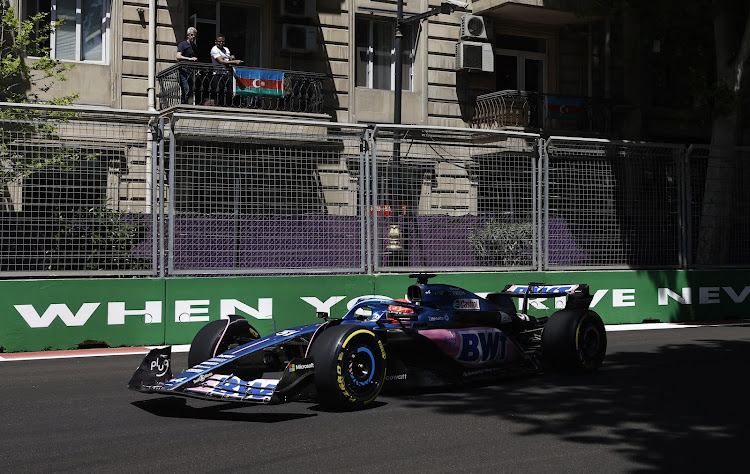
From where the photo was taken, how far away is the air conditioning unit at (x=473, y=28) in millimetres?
25234

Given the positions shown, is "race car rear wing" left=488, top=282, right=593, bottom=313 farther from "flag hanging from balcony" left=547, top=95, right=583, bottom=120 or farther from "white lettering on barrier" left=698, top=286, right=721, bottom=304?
"flag hanging from balcony" left=547, top=95, right=583, bottom=120

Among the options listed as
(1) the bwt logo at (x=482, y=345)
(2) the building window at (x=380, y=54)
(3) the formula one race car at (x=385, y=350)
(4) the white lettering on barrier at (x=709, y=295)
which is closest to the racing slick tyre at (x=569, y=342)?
(3) the formula one race car at (x=385, y=350)

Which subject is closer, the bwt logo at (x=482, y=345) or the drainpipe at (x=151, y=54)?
the bwt logo at (x=482, y=345)

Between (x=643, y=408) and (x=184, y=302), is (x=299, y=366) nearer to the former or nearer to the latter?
(x=643, y=408)

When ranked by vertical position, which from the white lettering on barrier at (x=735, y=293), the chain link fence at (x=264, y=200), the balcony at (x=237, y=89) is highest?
the balcony at (x=237, y=89)

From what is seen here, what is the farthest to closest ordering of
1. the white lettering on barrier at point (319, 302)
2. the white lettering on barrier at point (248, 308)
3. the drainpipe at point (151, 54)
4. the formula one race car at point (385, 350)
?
the drainpipe at point (151, 54), the white lettering on barrier at point (319, 302), the white lettering on barrier at point (248, 308), the formula one race car at point (385, 350)

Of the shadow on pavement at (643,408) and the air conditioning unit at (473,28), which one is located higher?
the air conditioning unit at (473,28)

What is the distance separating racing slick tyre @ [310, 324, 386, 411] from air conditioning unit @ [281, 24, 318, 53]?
16443 mm

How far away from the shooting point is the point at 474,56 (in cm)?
2506

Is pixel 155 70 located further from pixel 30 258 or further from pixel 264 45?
pixel 30 258

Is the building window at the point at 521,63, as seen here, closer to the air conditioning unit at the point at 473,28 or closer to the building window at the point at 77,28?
the air conditioning unit at the point at 473,28

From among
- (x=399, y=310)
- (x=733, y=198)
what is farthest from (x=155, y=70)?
(x=399, y=310)

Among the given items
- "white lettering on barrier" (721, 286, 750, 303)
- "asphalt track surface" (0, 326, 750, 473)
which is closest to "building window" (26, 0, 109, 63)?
"asphalt track surface" (0, 326, 750, 473)

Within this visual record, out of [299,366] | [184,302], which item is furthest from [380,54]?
[299,366]
